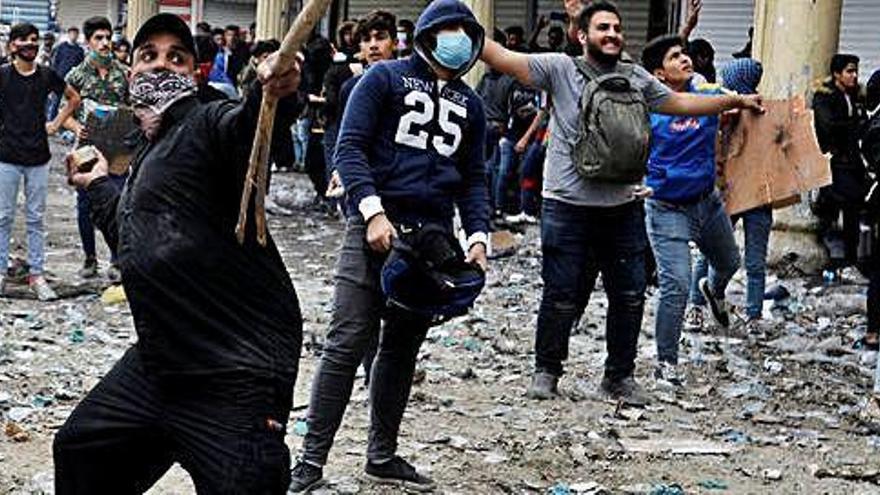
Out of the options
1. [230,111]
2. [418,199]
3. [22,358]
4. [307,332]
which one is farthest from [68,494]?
[307,332]

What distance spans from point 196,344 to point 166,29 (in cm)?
90

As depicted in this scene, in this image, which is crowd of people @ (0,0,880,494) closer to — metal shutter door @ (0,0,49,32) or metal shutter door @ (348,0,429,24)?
metal shutter door @ (348,0,429,24)

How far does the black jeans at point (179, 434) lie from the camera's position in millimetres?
3773

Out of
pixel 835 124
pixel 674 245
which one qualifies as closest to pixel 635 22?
pixel 835 124

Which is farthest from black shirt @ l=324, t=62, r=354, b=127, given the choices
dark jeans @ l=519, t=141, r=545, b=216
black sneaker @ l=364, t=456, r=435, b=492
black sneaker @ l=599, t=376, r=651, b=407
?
black sneaker @ l=364, t=456, r=435, b=492

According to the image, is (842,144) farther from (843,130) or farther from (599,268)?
(599,268)

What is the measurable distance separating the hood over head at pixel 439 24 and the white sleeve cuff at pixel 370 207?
62 centimetres

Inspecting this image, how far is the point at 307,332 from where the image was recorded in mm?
9336

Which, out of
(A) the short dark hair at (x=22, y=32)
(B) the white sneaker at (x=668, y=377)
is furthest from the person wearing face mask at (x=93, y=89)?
(B) the white sneaker at (x=668, y=377)

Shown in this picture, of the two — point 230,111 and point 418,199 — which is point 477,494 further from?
point 230,111

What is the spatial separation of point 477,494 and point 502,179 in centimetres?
961

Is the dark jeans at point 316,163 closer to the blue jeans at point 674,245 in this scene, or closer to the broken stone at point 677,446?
the blue jeans at point 674,245

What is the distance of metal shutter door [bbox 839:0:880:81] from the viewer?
16812 millimetres

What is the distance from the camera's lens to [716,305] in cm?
966
